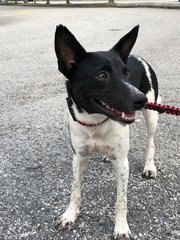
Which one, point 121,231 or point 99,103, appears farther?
point 121,231

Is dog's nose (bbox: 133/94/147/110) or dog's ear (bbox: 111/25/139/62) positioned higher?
dog's ear (bbox: 111/25/139/62)

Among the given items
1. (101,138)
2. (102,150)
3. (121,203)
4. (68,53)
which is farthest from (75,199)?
(68,53)

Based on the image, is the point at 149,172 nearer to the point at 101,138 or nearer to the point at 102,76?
the point at 101,138

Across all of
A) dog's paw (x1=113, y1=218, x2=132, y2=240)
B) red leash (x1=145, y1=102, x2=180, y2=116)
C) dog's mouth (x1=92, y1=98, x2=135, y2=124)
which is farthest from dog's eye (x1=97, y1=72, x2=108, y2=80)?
dog's paw (x1=113, y1=218, x2=132, y2=240)

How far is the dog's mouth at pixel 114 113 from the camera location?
249 centimetres

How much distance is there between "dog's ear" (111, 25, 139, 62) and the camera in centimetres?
281

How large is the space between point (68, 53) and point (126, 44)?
1.60 ft

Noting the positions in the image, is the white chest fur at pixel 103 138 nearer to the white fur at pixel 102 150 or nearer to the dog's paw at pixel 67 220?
the white fur at pixel 102 150

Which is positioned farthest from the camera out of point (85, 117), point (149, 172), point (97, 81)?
point (149, 172)

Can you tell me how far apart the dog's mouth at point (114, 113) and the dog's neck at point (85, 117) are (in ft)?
0.41

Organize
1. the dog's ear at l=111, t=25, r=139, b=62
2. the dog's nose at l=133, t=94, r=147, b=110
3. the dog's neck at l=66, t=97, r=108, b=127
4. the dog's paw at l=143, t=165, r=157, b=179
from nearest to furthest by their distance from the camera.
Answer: the dog's nose at l=133, t=94, r=147, b=110
the dog's neck at l=66, t=97, r=108, b=127
the dog's ear at l=111, t=25, r=139, b=62
the dog's paw at l=143, t=165, r=157, b=179

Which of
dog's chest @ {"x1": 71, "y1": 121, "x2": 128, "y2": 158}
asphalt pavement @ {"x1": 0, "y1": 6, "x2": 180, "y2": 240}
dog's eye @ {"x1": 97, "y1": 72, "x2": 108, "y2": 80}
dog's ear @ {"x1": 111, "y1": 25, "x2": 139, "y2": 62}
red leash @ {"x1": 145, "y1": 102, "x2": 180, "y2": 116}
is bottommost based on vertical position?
asphalt pavement @ {"x1": 0, "y1": 6, "x2": 180, "y2": 240}

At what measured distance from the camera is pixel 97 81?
8.21 feet

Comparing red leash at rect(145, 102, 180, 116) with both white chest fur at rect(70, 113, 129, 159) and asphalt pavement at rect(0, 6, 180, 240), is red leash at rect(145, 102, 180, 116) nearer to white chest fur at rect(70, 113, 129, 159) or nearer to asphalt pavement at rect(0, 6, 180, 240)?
white chest fur at rect(70, 113, 129, 159)
